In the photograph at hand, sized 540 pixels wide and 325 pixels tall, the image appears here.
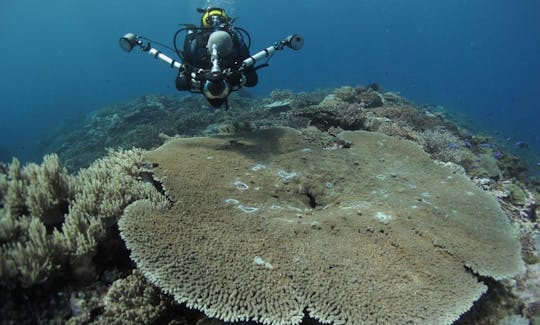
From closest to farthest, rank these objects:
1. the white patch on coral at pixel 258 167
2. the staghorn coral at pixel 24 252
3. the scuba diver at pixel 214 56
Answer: the staghorn coral at pixel 24 252 → the white patch on coral at pixel 258 167 → the scuba diver at pixel 214 56

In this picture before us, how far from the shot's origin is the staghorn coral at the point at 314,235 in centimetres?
255

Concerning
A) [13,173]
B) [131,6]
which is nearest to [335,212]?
[13,173]

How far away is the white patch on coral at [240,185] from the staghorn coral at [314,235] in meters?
0.03

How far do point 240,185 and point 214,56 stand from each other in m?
2.25

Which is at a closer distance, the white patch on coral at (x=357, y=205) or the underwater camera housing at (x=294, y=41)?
the white patch on coral at (x=357, y=205)

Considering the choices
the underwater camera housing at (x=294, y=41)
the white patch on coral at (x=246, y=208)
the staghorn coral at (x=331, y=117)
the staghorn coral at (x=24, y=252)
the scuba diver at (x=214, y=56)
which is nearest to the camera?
the staghorn coral at (x=24, y=252)

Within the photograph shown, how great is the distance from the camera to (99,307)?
2576 mm

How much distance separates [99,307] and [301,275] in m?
1.77

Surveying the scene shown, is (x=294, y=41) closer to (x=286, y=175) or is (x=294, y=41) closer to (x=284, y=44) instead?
(x=284, y=44)

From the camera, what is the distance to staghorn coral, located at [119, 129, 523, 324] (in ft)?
8.36

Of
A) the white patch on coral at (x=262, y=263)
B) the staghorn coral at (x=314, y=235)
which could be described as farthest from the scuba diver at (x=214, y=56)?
the white patch on coral at (x=262, y=263)

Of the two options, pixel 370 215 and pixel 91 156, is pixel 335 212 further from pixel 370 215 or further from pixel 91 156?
pixel 91 156

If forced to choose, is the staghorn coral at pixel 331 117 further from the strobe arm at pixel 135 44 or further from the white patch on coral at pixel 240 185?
the white patch on coral at pixel 240 185

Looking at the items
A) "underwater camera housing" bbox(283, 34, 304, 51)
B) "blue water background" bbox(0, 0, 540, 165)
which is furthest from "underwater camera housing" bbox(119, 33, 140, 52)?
"blue water background" bbox(0, 0, 540, 165)
